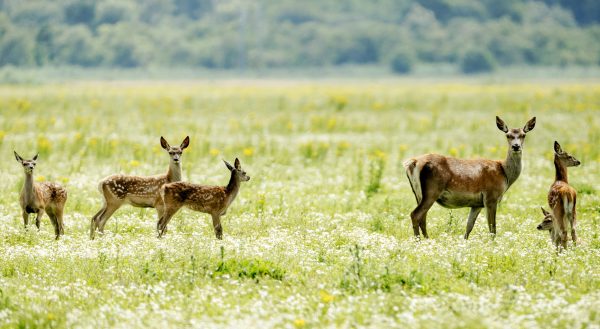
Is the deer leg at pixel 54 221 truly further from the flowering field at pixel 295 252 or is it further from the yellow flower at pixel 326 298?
the yellow flower at pixel 326 298

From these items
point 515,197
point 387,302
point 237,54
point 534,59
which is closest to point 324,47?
point 237,54

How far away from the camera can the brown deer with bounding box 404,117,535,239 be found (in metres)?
13.8

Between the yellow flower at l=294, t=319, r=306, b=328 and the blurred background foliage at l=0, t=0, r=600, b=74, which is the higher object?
the blurred background foliage at l=0, t=0, r=600, b=74

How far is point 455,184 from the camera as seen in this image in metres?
13.8

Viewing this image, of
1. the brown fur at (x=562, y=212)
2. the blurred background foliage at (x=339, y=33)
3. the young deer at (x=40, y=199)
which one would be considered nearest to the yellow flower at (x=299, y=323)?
the brown fur at (x=562, y=212)

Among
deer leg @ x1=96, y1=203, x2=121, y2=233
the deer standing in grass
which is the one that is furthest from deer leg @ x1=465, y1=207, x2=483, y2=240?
deer leg @ x1=96, y1=203, x2=121, y2=233

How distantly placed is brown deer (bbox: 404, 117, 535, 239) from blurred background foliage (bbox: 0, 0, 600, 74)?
3982 inches

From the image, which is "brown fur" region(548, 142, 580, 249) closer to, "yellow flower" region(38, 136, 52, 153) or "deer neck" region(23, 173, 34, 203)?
"deer neck" region(23, 173, 34, 203)

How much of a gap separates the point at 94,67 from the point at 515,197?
4088 inches

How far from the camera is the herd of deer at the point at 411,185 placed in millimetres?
13633

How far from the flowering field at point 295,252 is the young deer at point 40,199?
26 cm

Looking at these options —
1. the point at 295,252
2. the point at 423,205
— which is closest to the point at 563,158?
the point at 423,205

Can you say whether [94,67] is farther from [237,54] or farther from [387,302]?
[387,302]

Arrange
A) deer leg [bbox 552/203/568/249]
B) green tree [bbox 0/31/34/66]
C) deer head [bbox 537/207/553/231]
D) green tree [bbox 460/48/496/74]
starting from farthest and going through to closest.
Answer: green tree [bbox 460/48/496/74] → green tree [bbox 0/31/34/66] → deer head [bbox 537/207/553/231] → deer leg [bbox 552/203/568/249]
